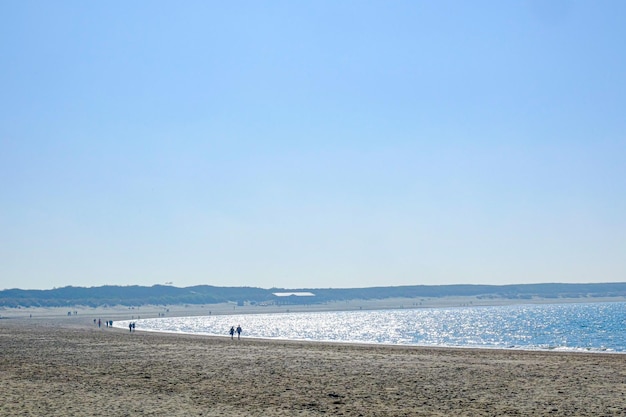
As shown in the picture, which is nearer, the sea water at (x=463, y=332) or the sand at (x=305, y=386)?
the sand at (x=305, y=386)

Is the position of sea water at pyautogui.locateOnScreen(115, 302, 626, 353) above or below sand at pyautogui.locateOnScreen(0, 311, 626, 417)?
below

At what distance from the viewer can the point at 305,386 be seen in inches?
850

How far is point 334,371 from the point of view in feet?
86.5

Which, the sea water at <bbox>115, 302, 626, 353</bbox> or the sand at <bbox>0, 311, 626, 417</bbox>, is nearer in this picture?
the sand at <bbox>0, 311, 626, 417</bbox>

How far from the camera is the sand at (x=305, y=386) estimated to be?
55.7ft

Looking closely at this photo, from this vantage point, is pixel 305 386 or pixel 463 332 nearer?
pixel 305 386

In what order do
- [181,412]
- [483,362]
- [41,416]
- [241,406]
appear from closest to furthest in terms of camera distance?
[41,416] → [181,412] → [241,406] → [483,362]

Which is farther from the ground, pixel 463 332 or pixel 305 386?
pixel 305 386

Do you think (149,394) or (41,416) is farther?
(149,394)

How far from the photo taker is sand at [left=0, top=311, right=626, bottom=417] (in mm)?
16969

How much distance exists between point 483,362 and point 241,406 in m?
17.1

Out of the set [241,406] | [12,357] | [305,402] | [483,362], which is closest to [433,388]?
[305,402]

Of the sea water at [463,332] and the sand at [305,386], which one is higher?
the sand at [305,386]

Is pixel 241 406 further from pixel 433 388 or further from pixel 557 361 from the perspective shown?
pixel 557 361
